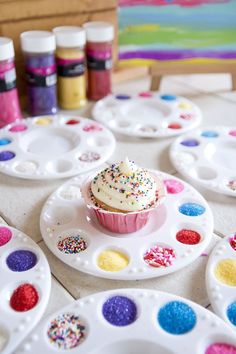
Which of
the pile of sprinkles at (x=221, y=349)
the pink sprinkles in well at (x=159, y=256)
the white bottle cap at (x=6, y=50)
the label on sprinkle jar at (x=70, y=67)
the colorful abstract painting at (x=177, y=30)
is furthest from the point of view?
the colorful abstract painting at (x=177, y=30)

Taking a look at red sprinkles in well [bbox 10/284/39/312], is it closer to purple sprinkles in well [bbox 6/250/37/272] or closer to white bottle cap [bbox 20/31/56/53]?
purple sprinkles in well [bbox 6/250/37/272]

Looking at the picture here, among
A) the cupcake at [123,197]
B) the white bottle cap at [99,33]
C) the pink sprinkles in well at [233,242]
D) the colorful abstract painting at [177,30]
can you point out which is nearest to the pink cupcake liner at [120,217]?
the cupcake at [123,197]

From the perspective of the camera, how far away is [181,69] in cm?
100

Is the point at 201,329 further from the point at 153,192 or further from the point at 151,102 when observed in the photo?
the point at 151,102

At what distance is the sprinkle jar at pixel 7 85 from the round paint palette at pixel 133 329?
0.48 meters

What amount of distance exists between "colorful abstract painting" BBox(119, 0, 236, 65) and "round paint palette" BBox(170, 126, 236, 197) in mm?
292

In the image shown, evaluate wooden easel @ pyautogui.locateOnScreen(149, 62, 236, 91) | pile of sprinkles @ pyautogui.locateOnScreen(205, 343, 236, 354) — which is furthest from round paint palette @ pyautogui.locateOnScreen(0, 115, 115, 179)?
pile of sprinkles @ pyautogui.locateOnScreen(205, 343, 236, 354)

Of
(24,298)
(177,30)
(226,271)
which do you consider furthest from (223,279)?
(177,30)

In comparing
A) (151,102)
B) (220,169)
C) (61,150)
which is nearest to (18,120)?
(61,150)

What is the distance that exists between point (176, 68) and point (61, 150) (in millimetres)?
365

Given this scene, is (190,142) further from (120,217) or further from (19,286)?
(19,286)

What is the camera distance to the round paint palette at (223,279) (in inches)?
18.9

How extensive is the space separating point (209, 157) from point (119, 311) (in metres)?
0.38

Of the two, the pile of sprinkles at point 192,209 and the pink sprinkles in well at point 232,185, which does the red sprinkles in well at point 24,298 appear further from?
the pink sprinkles in well at point 232,185
